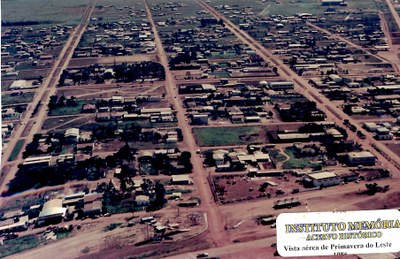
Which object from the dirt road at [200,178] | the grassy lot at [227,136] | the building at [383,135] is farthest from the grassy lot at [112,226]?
the building at [383,135]

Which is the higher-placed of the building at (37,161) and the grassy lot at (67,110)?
the grassy lot at (67,110)

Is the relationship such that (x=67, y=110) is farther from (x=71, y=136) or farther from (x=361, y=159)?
(x=361, y=159)

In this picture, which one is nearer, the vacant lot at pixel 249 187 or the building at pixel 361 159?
the vacant lot at pixel 249 187

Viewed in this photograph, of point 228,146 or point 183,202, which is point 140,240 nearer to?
point 183,202

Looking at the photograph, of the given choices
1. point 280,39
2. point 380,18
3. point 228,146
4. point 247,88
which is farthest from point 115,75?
point 380,18

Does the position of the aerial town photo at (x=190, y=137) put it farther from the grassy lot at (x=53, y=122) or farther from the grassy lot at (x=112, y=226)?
the grassy lot at (x=53, y=122)
